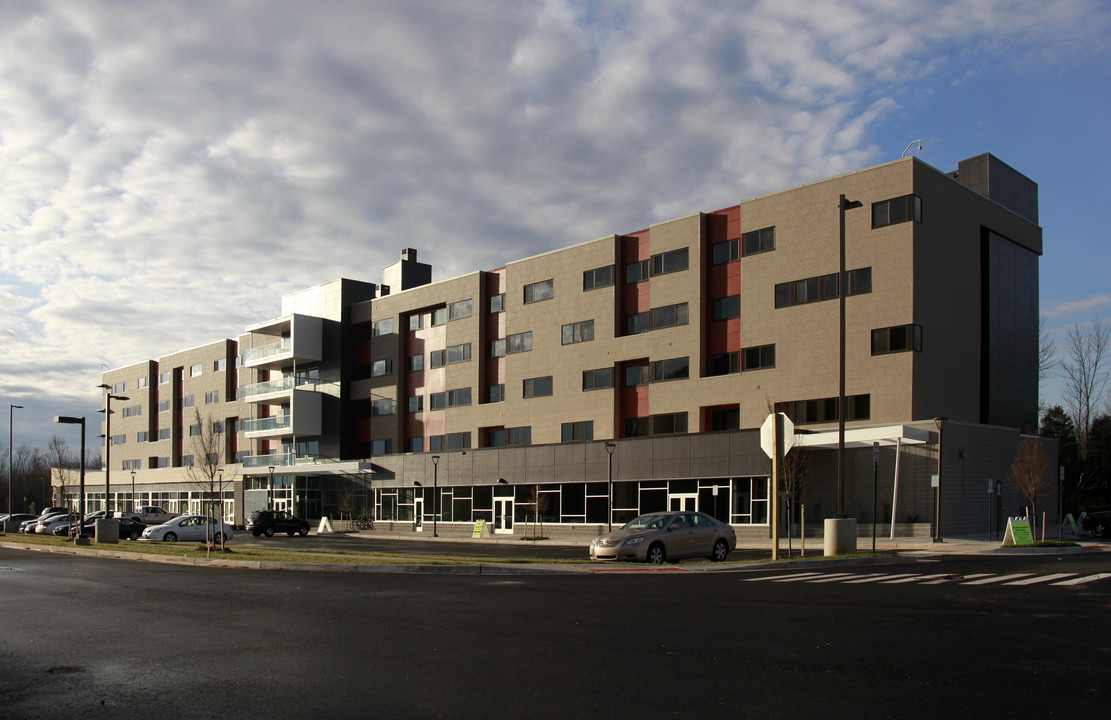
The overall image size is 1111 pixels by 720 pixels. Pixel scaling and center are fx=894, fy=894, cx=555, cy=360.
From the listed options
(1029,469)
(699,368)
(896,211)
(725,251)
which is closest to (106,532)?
(699,368)

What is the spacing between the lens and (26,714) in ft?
22.7

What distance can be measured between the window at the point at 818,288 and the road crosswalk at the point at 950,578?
23706 millimetres

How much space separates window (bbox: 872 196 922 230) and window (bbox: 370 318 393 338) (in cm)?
3764

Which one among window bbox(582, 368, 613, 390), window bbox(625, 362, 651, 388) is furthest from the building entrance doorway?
window bbox(625, 362, 651, 388)

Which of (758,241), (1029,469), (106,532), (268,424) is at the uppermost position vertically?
(758,241)

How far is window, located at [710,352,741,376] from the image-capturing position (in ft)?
153

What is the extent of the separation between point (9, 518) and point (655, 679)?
71.4 meters

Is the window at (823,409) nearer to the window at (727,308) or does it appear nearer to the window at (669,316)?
the window at (727,308)

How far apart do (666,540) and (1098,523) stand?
80.9 feet

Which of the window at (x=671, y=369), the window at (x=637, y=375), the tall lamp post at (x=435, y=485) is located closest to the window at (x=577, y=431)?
the window at (x=637, y=375)

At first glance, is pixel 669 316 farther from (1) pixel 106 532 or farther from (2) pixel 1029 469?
(1) pixel 106 532

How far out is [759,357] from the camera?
4541cm

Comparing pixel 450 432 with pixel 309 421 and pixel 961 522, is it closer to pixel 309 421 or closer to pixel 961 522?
pixel 309 421

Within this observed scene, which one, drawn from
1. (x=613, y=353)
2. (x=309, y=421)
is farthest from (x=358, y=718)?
(x=309, y=421)
